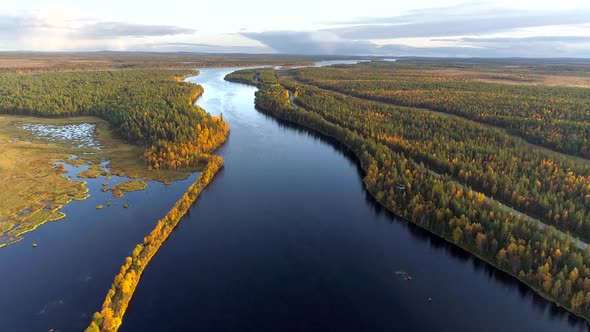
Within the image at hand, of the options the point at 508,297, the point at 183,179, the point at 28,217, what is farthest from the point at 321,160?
the point at 28,217

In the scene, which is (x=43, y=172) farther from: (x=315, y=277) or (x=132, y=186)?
(x=315, y=277)

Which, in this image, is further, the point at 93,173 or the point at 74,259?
the point at 93,173

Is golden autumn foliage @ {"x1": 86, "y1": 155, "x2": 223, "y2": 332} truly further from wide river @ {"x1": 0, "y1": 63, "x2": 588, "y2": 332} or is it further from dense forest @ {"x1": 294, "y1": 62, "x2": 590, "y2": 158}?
dense forest @ {"x1": 294, "y1": 62, "x2": 590, "y2": 158}

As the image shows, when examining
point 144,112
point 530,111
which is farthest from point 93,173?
point 530,111

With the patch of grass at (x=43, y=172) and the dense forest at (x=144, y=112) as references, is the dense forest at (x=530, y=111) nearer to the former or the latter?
the dense forest at (x=144, y=112)

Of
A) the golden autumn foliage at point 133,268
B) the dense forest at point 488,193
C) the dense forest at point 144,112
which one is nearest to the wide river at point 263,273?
the golden autumn foliage at point 133,268

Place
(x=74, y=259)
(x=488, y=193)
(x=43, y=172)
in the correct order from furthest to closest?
(x=43, y=172) < (x=488, y=193) < (x=74, y=259)
